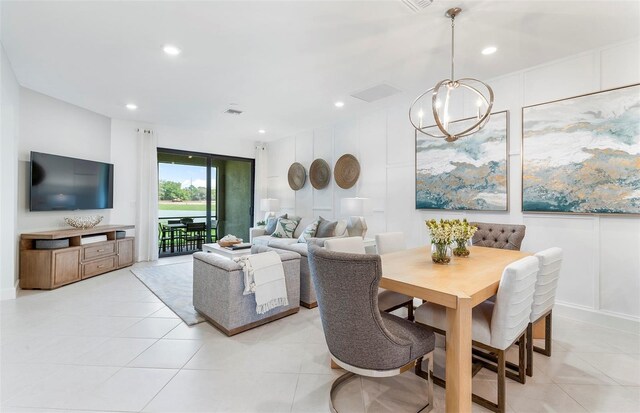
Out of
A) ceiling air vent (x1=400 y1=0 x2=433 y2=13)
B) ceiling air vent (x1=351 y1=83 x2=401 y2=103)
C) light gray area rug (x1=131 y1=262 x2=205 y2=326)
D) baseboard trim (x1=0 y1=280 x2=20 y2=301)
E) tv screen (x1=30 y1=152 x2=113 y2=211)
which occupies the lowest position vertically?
light gray area rug (x1=131 y1=262 x2=205 y2=326)

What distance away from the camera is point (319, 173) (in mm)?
5949

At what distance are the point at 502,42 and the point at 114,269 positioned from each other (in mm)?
6417

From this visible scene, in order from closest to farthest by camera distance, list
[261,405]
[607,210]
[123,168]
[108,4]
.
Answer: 1. [261,405]
2. [108,4]
3. [607,210]
4. [123,168]

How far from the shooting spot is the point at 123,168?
5.74 m

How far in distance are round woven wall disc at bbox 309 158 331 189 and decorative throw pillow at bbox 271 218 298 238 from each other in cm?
91

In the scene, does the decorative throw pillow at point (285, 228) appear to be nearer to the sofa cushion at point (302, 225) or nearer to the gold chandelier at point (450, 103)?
the sofa cushion at point (302, 225)

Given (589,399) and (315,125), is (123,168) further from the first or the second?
(589,399)

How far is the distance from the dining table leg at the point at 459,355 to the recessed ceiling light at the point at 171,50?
3.36 metres

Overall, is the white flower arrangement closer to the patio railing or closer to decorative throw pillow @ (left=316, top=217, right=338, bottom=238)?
decorative throw pillow @ (left=316, top=217, right=338, bottom=238)

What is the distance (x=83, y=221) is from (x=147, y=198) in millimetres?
1296

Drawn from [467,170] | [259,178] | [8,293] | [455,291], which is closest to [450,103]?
[467,170]

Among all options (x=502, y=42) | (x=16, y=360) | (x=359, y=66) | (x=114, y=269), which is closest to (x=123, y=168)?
(x=114, y=269)

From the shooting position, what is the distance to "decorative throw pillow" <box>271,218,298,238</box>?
5777 millimetres

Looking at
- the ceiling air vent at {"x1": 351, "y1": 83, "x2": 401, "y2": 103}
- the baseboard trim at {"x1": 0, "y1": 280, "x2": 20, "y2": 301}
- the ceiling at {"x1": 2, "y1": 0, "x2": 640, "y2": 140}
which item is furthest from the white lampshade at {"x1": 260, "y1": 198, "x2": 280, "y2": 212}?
the baseboard trim at {"x1": 0, "y1": 280, "x2": 20, "y2": 301}
